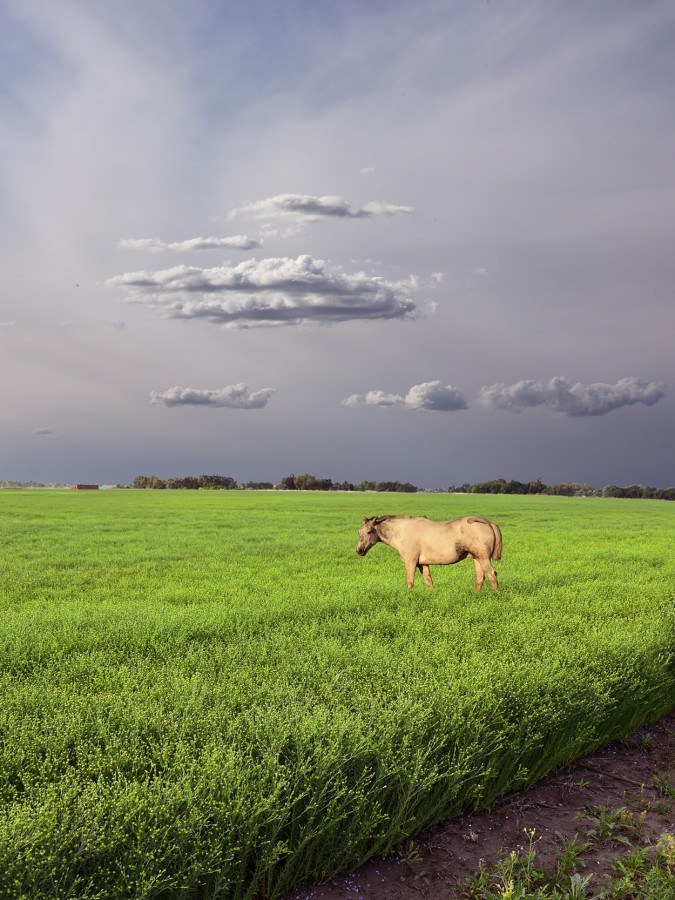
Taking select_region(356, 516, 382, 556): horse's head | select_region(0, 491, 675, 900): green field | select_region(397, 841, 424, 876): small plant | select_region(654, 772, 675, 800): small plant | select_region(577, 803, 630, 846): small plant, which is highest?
select_region(356, 516, 382, 556): horse's head

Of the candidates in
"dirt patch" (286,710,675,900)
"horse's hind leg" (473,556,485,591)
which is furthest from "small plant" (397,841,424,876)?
"horse's hind leg" (473,556,485,591)

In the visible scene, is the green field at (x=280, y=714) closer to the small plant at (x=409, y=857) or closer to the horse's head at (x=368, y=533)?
the small plant at (x=409, y=857)

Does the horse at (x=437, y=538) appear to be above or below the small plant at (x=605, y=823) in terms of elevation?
above

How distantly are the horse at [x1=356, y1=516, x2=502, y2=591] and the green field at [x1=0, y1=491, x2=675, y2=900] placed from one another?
33.7 inches

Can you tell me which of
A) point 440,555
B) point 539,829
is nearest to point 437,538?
Answer: point 440,555

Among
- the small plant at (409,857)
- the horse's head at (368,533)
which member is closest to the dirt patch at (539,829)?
the small plant at (409,857)

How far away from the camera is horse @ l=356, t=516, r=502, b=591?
30.9 feet

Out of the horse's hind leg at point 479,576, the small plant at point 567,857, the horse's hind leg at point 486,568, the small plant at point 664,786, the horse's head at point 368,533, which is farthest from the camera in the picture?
the horse's hind leg at point 479,576

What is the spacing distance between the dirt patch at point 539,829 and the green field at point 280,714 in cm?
17

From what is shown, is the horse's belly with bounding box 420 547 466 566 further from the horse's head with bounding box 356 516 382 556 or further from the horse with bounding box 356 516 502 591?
the horse's head with bounding box 356 516 382 556

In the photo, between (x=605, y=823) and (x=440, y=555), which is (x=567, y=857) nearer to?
(x=605, y=823)

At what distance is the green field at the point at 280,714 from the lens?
13.6ft

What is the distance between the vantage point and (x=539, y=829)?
5.78 meters

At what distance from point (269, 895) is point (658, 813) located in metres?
3.97
